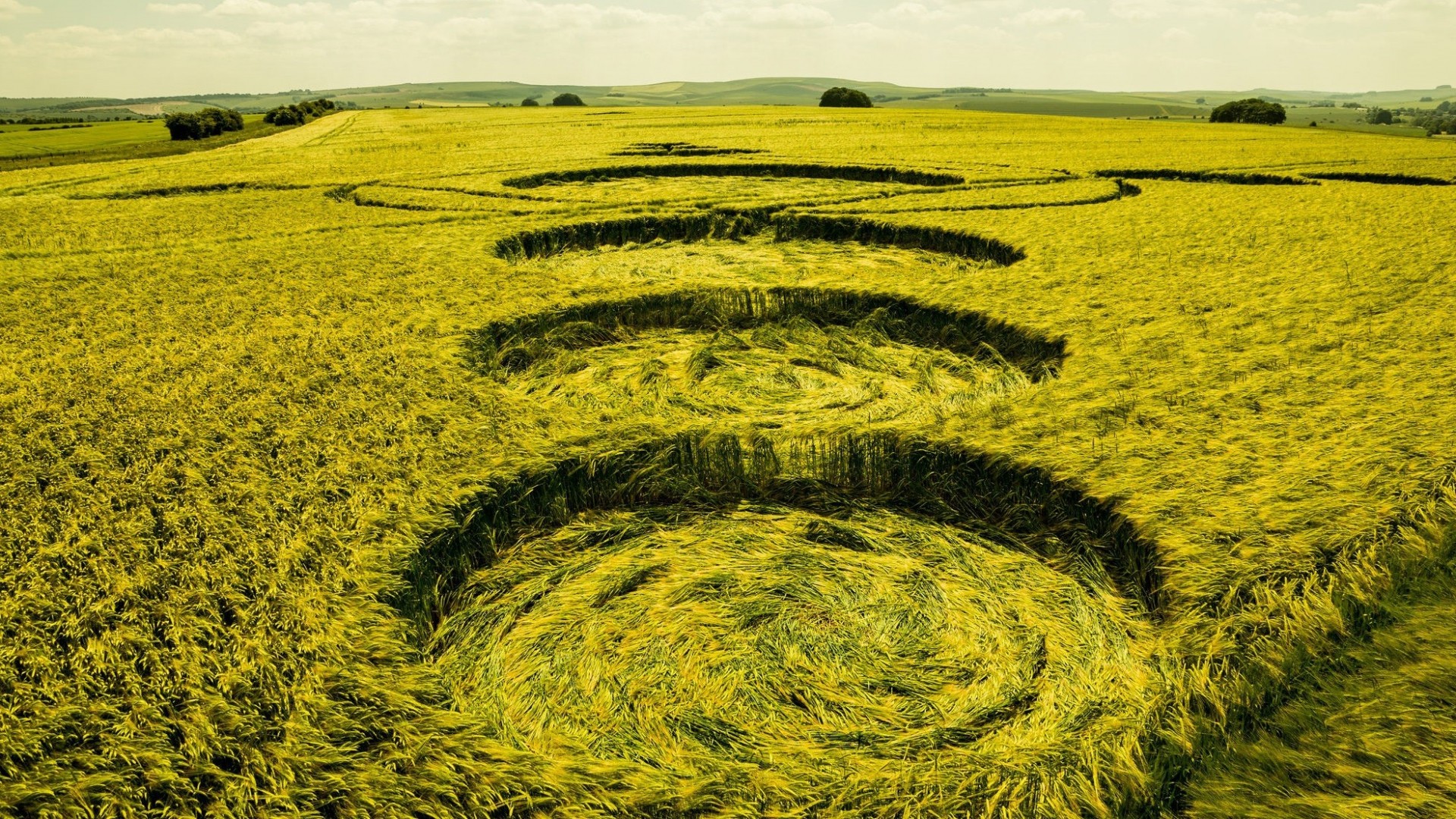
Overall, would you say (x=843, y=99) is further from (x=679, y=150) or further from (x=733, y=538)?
(x=733, y=538)

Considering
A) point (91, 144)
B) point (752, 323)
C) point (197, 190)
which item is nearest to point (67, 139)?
point (91, 144)

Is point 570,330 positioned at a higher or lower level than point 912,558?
higher

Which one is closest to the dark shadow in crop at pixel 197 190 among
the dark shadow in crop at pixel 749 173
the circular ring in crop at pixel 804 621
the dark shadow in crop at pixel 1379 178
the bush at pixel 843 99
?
the dark shadow in crop at pixel 749 173

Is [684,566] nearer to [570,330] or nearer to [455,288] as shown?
[570,330]

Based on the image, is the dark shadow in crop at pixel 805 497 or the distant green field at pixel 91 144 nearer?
the dark shadow in crop at pixel 805 497

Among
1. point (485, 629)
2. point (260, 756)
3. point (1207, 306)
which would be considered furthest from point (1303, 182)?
A: point (260, 756)

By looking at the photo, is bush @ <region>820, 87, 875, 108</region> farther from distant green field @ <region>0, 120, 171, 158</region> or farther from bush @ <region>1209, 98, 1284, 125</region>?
distant green field @ <region>0, 120, 171, 158</region>

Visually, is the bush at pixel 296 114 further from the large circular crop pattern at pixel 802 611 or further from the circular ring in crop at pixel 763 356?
the large circular crop pattern at pixel 802 611
